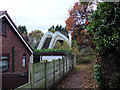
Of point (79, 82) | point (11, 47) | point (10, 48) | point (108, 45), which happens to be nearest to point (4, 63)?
point (10, 48)

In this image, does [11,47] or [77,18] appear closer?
[11,47]

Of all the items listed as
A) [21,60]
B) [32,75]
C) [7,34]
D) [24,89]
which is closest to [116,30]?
[32,75]

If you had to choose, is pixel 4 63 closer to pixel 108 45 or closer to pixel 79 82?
pixel 79 82

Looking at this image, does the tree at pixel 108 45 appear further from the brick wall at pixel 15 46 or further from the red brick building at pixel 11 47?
the brick wall at pixel 15 46

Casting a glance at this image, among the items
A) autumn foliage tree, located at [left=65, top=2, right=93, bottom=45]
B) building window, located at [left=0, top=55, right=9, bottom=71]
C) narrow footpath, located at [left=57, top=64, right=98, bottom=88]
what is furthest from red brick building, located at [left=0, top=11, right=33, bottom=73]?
narrow footpath, located at [left=57, top=64, right=98, bottom=88]

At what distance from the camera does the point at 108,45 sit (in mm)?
6207

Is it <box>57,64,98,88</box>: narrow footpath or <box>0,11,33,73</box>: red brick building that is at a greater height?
<box>0,11,33,73</box>: red brick building

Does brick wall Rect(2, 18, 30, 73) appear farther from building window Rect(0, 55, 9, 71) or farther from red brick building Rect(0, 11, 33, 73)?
building window Rect(0, 55, 9, 71)

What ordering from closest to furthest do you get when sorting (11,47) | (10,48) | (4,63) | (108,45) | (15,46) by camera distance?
1. (108,45)
2. (4,63)
3. (10,48)
4. (11,47)
5. (15,46)

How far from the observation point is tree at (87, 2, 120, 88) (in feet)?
20.2

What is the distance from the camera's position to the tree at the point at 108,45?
616 cm

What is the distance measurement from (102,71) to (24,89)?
395 cm

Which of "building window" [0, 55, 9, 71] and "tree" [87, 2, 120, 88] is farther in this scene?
"building window" [0, 55, 9, 71]

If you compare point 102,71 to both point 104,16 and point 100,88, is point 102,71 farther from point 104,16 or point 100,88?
point 104,16
